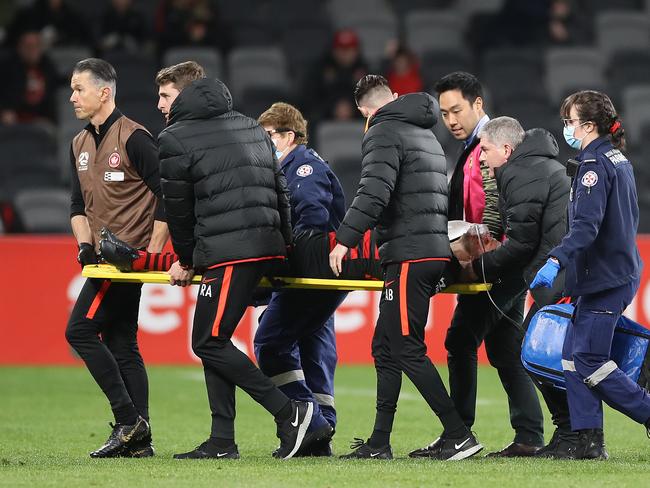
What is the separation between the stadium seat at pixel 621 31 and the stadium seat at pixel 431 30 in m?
1.99

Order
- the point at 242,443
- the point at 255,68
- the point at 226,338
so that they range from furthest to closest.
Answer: the point at 255,68
the point at 242,443
the point at 226,338

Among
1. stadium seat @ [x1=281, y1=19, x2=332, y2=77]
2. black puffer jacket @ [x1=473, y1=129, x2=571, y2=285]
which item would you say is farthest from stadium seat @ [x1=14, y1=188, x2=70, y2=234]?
black puffer jacket @ [x1=473, y1=129, x2=571, y2=285]

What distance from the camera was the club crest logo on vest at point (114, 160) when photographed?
24.1 feet

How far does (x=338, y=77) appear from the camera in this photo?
16.2m

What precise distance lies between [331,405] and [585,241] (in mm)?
2126

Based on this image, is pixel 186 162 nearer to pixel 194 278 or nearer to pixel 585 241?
pixel 194 278

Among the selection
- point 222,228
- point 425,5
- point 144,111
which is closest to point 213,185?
point 222,228

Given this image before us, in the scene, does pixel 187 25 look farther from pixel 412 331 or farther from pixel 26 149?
pixel 412 331

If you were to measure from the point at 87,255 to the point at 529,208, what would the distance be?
248cm

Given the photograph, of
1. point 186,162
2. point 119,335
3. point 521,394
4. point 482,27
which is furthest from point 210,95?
point 482,27

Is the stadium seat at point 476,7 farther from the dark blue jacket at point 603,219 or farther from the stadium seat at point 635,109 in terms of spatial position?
the dark blue jacket at point 603,219

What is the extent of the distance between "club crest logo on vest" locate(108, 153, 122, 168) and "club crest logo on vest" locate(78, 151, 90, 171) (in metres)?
0.16

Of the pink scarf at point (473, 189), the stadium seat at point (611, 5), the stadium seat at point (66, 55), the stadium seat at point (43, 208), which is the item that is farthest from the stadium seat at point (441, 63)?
the pink scarf at point (473, 189)

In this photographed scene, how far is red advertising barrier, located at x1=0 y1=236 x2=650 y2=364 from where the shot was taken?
42.1ft
